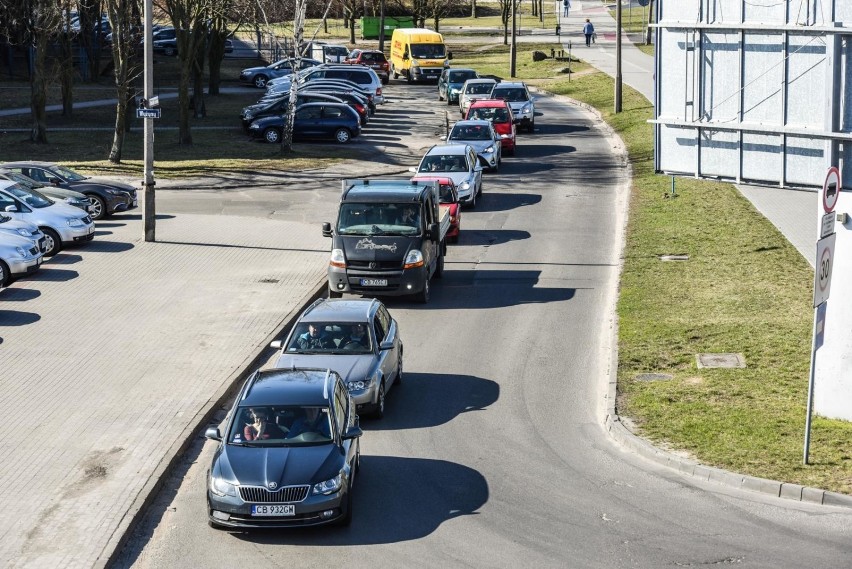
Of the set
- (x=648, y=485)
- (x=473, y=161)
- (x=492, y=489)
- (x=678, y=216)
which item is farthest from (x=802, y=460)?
(x=473, y=161)

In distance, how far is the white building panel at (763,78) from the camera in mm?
17609

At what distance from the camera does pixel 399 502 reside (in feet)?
45.9

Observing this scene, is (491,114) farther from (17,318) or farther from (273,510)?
(273,510)

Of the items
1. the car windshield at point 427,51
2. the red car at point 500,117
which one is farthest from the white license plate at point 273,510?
the car windshield at point 427,51

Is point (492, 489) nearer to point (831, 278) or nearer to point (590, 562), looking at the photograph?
point (590, 562)

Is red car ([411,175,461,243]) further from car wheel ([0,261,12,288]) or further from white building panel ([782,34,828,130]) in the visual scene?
white building panel ([782,34,828,130])

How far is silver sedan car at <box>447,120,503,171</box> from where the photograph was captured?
127 ft

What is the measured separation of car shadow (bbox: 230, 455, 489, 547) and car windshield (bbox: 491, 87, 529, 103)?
34219 mm

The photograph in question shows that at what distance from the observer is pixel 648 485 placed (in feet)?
47.5

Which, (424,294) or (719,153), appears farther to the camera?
(424,294)

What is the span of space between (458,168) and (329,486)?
2091cm

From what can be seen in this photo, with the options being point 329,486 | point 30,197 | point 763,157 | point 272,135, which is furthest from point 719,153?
point 272,135

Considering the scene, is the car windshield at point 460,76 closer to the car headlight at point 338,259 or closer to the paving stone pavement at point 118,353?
the paving stone pavement at point 118,353

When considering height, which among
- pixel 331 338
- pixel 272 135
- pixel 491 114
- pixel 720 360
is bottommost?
pixel 720 360
